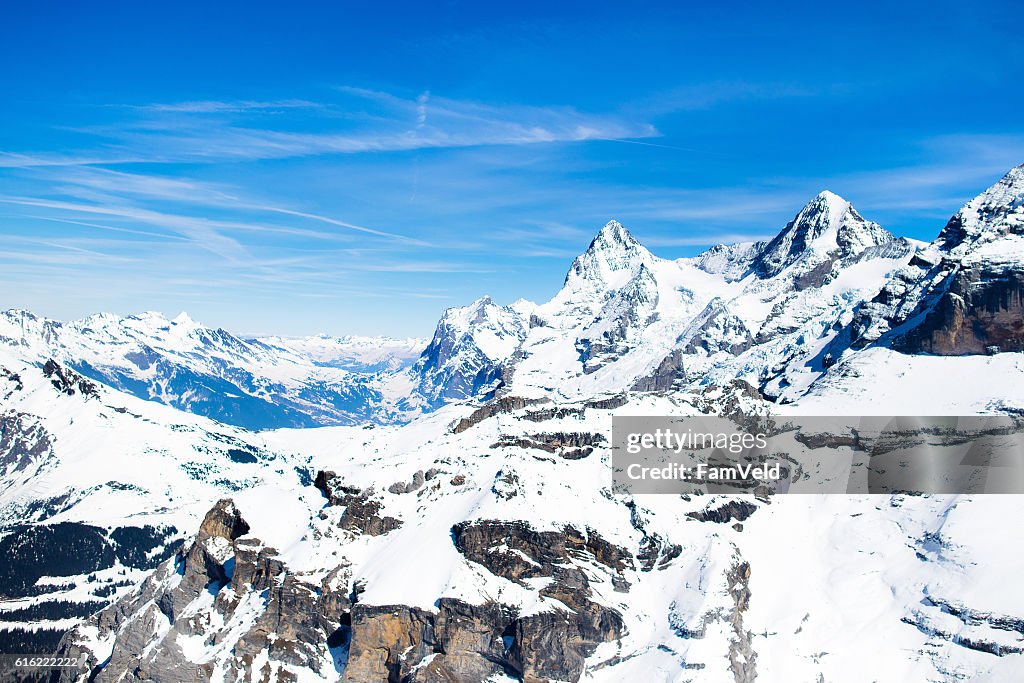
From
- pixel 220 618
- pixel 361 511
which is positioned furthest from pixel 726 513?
pixel 220 618

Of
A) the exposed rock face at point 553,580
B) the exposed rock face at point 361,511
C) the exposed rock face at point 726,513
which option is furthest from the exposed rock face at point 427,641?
the exposed rock face at point 726,513

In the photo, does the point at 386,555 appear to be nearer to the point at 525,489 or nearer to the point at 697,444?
the point at 525,489

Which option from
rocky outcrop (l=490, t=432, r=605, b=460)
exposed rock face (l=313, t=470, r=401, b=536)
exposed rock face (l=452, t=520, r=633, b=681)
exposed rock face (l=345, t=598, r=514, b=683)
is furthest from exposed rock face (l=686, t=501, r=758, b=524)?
exposed rock face (l=313, t=470, r=401, b=536)

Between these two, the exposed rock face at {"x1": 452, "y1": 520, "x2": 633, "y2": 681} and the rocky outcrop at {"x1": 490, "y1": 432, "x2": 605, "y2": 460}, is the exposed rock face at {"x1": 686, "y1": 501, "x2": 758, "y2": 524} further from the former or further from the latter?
the rocky outcrop at {"x1": 490, "y1": 432, "x2": 605, "y2": 460}

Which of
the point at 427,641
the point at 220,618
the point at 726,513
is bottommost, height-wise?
the point at 220,618

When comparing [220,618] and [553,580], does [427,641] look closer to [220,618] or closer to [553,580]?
[553,580]

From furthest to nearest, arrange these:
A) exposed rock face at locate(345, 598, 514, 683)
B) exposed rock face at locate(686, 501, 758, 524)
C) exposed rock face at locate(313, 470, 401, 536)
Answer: exposed rock face at locate(686, 501, 758, 524) → exposed rock face at locate(313, 470, 401, 536) → exposed rock face at locate(345, 598, 514, 683)

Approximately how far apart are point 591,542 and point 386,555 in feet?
134

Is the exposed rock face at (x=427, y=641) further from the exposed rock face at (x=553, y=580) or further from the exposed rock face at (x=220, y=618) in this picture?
the exposed rock face at (x=220, y=618)

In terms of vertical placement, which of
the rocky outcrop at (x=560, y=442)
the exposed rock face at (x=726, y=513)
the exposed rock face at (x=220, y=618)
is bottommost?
the exposed rock face at (x=220, y=618)

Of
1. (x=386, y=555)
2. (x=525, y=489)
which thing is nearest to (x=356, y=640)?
(x=386, y=555)

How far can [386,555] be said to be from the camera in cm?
15512

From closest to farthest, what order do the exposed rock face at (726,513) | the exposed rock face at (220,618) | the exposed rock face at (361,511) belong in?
the exposed rock face at (220,618) < the exposed rock face at (361,511) < the exposed rock face at (726,513)

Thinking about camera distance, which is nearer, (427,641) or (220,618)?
(427,641)
